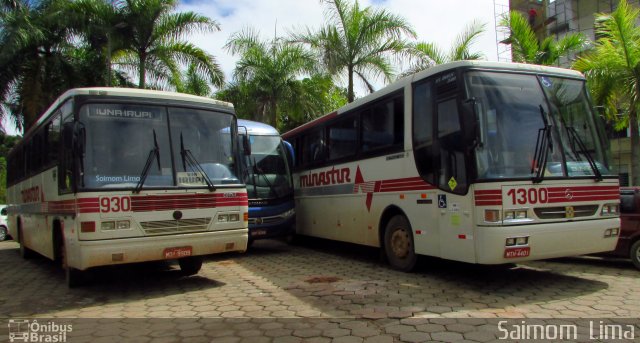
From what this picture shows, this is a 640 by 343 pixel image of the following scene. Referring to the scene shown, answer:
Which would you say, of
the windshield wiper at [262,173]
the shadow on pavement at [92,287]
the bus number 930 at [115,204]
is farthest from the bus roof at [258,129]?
the bus number 930 at [115,204]

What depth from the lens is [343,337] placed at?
4.74 metres

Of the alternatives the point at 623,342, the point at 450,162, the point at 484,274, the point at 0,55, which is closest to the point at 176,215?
the point at 450,162

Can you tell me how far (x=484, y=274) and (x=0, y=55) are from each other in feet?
62.1

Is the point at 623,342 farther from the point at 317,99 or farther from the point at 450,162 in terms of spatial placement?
the point at 317,99

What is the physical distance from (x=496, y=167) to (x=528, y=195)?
548 millimetres

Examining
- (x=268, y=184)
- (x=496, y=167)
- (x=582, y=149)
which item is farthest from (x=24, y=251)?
(x=582, y=149)

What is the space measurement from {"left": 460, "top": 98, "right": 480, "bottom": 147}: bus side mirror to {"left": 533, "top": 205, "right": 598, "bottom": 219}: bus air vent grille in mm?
1215

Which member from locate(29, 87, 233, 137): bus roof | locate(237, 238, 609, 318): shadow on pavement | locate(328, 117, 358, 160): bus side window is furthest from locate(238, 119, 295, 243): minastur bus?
locate(29, 87, 233, 137): bus roof

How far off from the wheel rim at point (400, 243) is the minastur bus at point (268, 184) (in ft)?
12.3

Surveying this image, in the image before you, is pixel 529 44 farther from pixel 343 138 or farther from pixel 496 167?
pixel 496 167

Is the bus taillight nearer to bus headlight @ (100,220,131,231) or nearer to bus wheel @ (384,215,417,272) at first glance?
bus headlight @ (100,220,131,231)

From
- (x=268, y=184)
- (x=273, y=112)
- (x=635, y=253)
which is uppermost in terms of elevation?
(x=273, y=112)

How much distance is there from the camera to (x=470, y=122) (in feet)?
20.7

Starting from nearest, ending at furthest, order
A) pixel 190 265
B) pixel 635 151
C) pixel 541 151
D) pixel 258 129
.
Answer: pixel 541 151 < pixel 190 265 < pixel 258 129 < pixel 635 151
